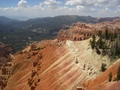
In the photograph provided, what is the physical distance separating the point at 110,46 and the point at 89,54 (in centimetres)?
975

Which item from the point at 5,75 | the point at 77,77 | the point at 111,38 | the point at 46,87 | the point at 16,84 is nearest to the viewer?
the point at 77,77

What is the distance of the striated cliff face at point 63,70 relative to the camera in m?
78.9

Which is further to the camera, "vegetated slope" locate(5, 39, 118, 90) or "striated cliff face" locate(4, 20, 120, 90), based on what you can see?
"vegetated slope" locate(5, 39, 118, 90)

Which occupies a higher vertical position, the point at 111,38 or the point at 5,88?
the point at 111,38

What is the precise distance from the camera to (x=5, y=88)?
401 ft

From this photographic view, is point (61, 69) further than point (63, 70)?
Yes

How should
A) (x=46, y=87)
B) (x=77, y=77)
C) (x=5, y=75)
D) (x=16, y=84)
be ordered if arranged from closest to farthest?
(x=77, y=77)
(x=46, y=87)
(x=16, y=84)
(x=5, y=75)

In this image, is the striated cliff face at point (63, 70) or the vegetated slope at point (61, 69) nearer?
the striated cliff face at point (63, 70)

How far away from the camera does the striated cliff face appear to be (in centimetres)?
7890

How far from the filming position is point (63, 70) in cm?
9581

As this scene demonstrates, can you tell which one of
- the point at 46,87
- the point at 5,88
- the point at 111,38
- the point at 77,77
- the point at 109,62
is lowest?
the point at 5,88

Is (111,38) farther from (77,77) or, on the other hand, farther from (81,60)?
(77,77)

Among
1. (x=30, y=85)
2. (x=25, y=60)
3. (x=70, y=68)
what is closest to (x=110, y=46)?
(x=70, y=68)

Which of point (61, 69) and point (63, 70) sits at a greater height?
point (63, 70)
